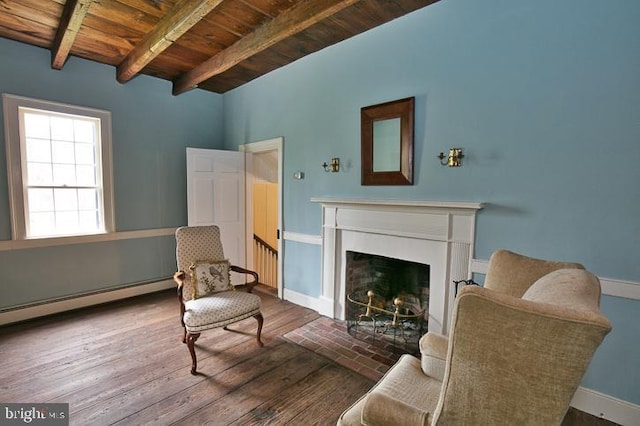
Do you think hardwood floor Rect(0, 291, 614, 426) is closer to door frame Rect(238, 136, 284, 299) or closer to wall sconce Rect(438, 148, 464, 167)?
door frame Rect(238, 136, 284, 299)

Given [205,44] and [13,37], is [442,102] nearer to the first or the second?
[205,44]

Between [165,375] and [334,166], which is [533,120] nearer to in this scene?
[334,166]

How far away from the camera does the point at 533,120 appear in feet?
6.76

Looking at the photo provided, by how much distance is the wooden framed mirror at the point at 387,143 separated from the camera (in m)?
2.63

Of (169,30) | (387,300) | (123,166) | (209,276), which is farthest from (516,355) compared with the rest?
(123,166)

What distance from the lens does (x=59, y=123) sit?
3.41 meters

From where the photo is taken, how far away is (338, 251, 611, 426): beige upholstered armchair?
813mm

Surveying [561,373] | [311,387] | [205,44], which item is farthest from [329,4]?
[311,387]

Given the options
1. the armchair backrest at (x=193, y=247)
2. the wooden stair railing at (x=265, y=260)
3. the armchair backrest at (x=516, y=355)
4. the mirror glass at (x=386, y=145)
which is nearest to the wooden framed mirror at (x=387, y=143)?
the mirror glass at (x=386, y=145)

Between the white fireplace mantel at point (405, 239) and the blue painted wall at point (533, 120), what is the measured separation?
4.8 inches

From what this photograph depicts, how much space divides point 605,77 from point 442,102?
0.99 m

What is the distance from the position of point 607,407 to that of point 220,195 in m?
4.33

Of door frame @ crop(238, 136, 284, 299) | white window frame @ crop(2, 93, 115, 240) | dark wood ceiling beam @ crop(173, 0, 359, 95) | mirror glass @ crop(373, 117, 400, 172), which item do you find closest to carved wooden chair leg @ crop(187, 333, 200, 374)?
door frame @ crop(238, 136, 284, 299)

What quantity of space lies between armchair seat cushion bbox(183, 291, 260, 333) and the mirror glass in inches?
69.8
